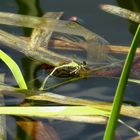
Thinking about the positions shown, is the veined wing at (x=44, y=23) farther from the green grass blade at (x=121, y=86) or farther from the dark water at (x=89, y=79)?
the green grass blade at (x=121, y=86)

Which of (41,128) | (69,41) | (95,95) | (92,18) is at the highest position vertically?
(92,18)

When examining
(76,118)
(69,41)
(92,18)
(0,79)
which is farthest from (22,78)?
(92,18)

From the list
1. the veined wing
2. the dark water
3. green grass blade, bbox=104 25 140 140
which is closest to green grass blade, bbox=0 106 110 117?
the dark water

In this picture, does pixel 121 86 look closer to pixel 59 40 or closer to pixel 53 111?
pixel 53 111

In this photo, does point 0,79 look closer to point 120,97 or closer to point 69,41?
point 69,41

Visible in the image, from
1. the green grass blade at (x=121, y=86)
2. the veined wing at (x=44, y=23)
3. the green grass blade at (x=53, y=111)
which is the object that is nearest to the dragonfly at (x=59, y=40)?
the veined wing at (x=44, y=23)

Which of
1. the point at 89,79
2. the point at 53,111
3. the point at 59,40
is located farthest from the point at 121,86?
the point at 59,40

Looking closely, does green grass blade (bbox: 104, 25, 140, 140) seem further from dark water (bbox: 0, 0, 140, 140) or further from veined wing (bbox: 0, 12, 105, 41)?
veined wing (bbox: 0, 12, 105, 41)

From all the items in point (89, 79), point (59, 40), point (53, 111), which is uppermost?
point (59, 40)
